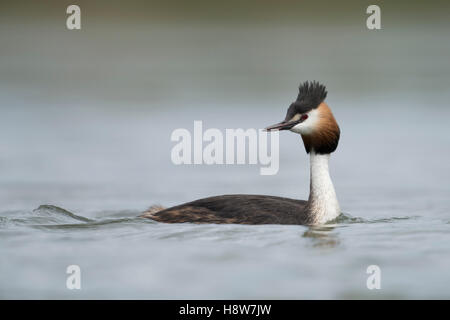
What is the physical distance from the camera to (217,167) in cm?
1491

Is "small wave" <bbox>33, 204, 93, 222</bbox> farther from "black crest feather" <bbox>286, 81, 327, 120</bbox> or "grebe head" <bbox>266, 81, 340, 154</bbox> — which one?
"black crest feather" <bbox>286, 81, 327, 120</bbox>

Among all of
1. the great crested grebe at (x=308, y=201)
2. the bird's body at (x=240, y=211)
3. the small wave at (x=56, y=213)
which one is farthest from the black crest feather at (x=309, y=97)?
the small wave at (x=56, y=213)

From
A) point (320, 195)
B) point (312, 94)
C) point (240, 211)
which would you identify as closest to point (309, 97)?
point (312, 94)

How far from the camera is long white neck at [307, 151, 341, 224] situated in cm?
1003

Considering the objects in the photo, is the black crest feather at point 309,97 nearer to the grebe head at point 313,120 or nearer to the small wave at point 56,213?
the grebe head at point 313,120

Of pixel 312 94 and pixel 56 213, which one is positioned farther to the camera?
pixel 56 213

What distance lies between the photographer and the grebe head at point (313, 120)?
999 cm

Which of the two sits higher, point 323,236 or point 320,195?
point 320,195

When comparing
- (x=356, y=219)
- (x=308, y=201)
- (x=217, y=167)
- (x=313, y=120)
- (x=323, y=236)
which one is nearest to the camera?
(x=323, y=236)

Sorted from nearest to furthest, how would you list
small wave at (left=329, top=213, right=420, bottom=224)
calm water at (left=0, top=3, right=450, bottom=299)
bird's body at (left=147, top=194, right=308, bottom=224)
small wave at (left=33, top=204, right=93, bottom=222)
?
calm water at (left=0, top=3, right=450, bottom=299) → bird's body at (left=147, top=194, right=308, bottom=224) → small wave at (left=329, top=213, right=420, bottom=224) → small wave at (left=33, top=204, right=93, bottom=222)

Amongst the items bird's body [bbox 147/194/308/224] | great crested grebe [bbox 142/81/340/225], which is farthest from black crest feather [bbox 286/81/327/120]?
bird's body [bbox 147/194/308/224]

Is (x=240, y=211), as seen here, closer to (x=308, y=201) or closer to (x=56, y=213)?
(x=308, y=201)

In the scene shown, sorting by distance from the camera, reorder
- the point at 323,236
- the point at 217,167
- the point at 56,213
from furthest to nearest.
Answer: the point at 217,167, the point at 56,213, the point at 323,236

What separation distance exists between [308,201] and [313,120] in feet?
2.80
